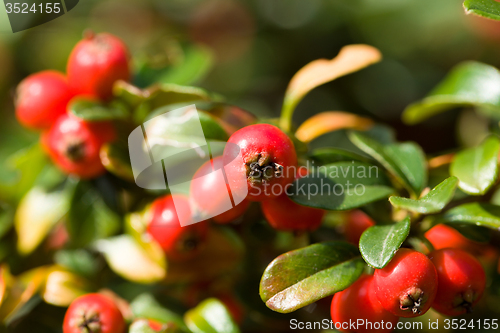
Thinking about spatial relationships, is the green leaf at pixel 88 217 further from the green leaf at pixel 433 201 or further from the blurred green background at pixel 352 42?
the blurred green background at pixel 352 42

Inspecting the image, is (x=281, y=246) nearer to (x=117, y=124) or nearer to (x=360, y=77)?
(x=117, y=124)

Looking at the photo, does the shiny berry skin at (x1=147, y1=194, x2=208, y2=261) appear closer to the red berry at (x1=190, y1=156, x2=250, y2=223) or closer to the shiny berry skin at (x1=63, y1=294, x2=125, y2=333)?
the red berry at (x1=190, y1=156, x2=250, y2=223)

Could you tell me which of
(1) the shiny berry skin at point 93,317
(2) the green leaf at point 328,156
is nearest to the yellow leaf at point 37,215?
(1) the shiny berry skin at point 93,317

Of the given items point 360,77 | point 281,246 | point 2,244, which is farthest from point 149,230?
point 360,77

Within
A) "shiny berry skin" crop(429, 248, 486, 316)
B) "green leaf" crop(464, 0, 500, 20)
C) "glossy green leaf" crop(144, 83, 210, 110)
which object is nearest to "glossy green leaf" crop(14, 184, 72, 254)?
"glossy green leaf" crop(144, 83, 210, 110)

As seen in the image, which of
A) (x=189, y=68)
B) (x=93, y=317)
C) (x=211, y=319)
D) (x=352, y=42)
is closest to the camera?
(x=93, y=317)

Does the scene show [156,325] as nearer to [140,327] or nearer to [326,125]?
[140,327]

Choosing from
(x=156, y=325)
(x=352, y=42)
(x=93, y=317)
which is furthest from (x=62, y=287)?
(x=352, y=42)
